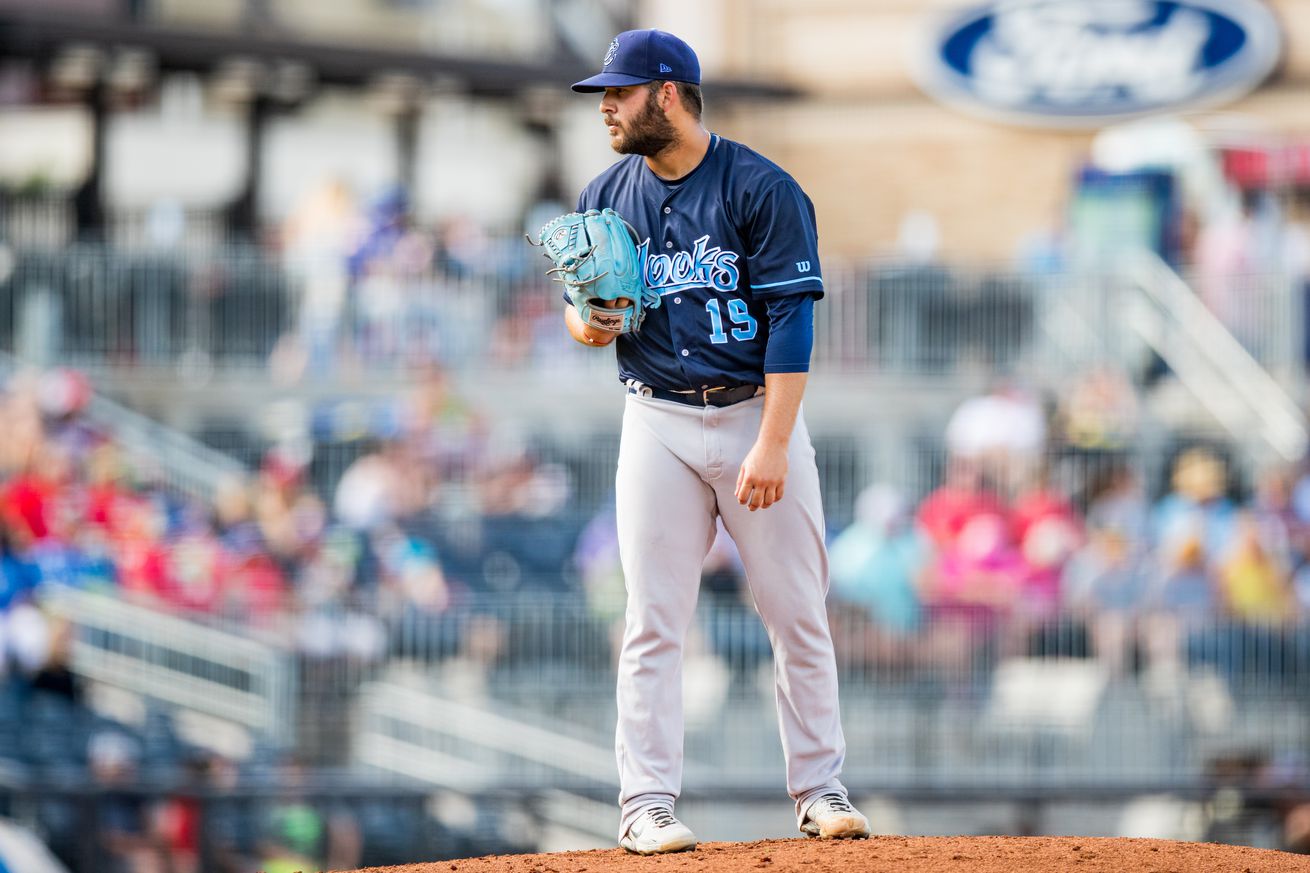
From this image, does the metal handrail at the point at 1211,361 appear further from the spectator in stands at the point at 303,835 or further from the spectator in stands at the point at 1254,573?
the spectator in stands at the point at 303,835

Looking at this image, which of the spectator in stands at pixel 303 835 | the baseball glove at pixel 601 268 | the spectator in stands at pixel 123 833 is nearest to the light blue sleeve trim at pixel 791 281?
the baseball glove at pixel 601 268

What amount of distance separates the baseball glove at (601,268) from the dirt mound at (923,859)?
140 centimetres

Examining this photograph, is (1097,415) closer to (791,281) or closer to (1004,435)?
(1004,435)

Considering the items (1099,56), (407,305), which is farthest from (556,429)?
(1099,56)

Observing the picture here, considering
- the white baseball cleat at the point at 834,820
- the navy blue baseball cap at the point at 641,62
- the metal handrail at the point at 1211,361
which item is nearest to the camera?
the navy blue baseball cap at the point at 641,62

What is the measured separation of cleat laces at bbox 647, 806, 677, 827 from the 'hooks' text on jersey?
1.38m

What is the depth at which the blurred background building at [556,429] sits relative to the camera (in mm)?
11961

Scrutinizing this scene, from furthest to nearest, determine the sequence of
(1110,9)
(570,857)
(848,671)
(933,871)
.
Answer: (1110,9), (848,671), (570,857), (933,871)

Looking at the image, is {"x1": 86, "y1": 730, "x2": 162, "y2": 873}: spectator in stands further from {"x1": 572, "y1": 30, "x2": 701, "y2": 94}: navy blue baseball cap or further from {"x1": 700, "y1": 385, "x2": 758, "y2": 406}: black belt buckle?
{"x1": 572, "y1": 30, "x2": 701, "y2": 94}: navy blue baseball cap

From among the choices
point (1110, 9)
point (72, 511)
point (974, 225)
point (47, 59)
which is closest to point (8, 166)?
point (47, 59)

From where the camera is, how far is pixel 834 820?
203 inches

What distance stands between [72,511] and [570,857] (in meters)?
9.38

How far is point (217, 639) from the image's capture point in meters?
12.7

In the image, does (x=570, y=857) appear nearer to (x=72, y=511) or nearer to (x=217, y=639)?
(x=217, y=639)
